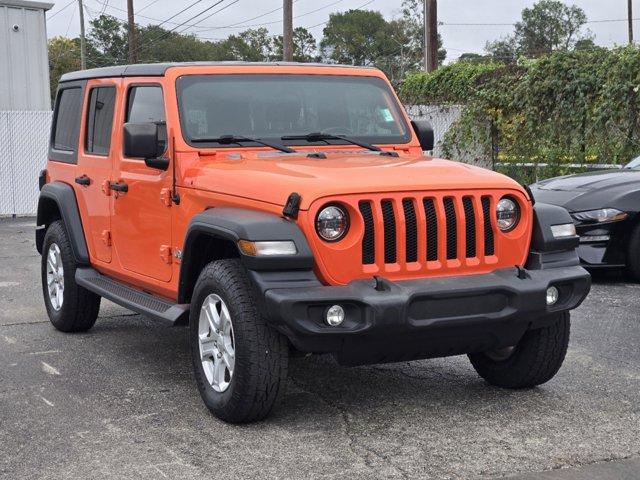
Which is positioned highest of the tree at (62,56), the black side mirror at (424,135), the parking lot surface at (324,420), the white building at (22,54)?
the tree at (62,56)

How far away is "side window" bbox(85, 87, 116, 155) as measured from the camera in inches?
276

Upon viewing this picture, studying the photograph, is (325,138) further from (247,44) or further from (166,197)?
(247,44)

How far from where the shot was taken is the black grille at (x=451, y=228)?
5.14 metres

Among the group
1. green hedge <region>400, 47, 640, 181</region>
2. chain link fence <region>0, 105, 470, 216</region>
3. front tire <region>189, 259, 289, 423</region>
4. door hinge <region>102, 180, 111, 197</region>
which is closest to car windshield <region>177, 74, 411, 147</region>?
door hinge <region>102, 180, 111, 197</region>

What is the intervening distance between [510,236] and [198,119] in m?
2.03

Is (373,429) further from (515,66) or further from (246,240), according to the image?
(515,66)

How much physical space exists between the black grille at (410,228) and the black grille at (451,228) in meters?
0.19

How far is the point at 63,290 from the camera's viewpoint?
750cm

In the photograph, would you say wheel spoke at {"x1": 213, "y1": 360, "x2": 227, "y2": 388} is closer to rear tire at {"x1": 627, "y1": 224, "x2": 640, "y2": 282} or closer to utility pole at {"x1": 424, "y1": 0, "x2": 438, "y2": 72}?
rear tire at {"x1": 627, "y1": 224, "x2": 640, "y2": 282}

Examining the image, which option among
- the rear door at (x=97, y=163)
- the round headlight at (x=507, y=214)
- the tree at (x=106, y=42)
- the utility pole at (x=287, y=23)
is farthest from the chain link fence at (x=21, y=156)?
the tree at (x=106, y=42)

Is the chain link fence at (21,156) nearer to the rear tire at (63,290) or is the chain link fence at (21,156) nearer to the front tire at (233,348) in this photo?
the rear tire at (63,290)

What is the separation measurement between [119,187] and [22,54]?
15.3 meters

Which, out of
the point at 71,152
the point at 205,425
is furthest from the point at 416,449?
the point at 71,152

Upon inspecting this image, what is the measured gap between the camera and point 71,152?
25.1 ft
